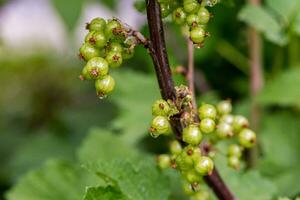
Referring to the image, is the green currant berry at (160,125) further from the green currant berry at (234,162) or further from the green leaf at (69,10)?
the green leaf at (69,10)

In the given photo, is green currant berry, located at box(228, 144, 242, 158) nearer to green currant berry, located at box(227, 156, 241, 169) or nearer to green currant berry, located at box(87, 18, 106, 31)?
green currant berry, located at box(227, 156, 241, 169)

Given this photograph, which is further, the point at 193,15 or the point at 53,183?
the point at 53,183

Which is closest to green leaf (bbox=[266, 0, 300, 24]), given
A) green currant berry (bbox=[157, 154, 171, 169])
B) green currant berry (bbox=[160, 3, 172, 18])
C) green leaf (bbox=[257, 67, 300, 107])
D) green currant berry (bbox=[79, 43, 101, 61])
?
green leaf (bbox=[257, 67, 300, 107])

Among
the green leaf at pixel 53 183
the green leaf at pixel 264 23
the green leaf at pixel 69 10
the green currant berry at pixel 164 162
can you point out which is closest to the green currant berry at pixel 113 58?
the green currant berry at pixel 164 162

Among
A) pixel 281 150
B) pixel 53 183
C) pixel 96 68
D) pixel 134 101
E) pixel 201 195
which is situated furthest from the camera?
pixel 134 101

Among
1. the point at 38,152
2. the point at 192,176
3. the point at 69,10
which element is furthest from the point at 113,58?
the point at 38,152

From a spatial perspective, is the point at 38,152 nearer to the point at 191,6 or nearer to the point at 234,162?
the point at 234,162

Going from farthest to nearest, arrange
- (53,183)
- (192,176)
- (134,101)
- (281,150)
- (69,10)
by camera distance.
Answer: (69,10)
(134,101)
(281,150)
(53,183)
(192,176)
